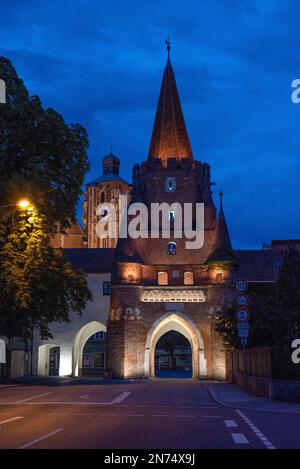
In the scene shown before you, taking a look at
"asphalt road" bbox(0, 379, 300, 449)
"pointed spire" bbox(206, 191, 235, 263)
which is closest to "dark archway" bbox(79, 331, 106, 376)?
"pointed spire" bbox(206, 191, 235, 263)

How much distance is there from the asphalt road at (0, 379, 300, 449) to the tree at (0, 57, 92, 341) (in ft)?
13.3

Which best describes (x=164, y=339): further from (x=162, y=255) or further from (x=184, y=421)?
(x=184, y=421)

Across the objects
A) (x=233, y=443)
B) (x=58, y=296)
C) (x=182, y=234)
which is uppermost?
(x=182, y=234)

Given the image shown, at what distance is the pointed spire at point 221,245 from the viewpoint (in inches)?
2250

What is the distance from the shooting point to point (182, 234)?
60.4 meters

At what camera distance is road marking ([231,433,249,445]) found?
12.1 meters

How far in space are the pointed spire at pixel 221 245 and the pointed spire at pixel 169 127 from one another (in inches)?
363

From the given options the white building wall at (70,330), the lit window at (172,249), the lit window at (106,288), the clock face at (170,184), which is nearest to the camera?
the lit window at (172,249)

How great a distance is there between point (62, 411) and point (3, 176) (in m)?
8.25

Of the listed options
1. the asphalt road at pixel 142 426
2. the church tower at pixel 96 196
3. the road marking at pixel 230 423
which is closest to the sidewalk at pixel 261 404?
the asphalt road at pixel 142 426

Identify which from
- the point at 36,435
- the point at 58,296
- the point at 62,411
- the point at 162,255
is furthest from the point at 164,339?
the point at 36,435

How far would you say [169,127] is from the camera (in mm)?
66062

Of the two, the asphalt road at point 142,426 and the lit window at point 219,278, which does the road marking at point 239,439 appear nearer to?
the asphalt road at point 142,426

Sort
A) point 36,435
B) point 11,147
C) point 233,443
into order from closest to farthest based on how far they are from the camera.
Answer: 1. point 233,443
2. point 36,435
3. point 11,147
